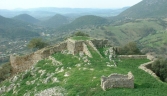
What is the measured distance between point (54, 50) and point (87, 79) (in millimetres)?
17719

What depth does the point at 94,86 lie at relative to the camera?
23031 millimetres

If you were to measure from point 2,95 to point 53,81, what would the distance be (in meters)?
8.43

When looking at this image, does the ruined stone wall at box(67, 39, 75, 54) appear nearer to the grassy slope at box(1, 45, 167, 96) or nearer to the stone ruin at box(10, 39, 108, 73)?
the stone ruin at box(10, 39, 108, 73)

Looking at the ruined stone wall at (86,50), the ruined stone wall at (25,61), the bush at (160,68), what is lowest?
the ruined stone wall at (25,61)

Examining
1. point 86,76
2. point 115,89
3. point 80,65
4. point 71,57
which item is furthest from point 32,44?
point 115,89

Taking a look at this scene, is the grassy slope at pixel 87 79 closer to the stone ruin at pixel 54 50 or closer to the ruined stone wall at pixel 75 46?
the ruined stone wall at pixel 75 46

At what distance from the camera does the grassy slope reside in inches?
857

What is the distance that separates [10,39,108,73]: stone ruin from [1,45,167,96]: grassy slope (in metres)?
1.41

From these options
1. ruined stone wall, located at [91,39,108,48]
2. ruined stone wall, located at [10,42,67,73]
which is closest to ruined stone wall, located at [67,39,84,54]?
ruined stone wall, located at [91,39,108,48]

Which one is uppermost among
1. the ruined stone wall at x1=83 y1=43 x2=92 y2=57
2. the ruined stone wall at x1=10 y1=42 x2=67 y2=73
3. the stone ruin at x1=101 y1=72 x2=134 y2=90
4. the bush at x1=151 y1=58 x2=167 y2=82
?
the stone ruin at x1=101 y1=72 x2=134 y2=90

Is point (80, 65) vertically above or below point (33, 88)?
above

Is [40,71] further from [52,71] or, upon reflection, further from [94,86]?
[94,86]

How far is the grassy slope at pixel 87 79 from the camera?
71.4ft

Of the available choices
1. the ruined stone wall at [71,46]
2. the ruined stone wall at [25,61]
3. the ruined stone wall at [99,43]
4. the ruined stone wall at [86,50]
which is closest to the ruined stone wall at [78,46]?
the ruined stone wall at [71,46]
